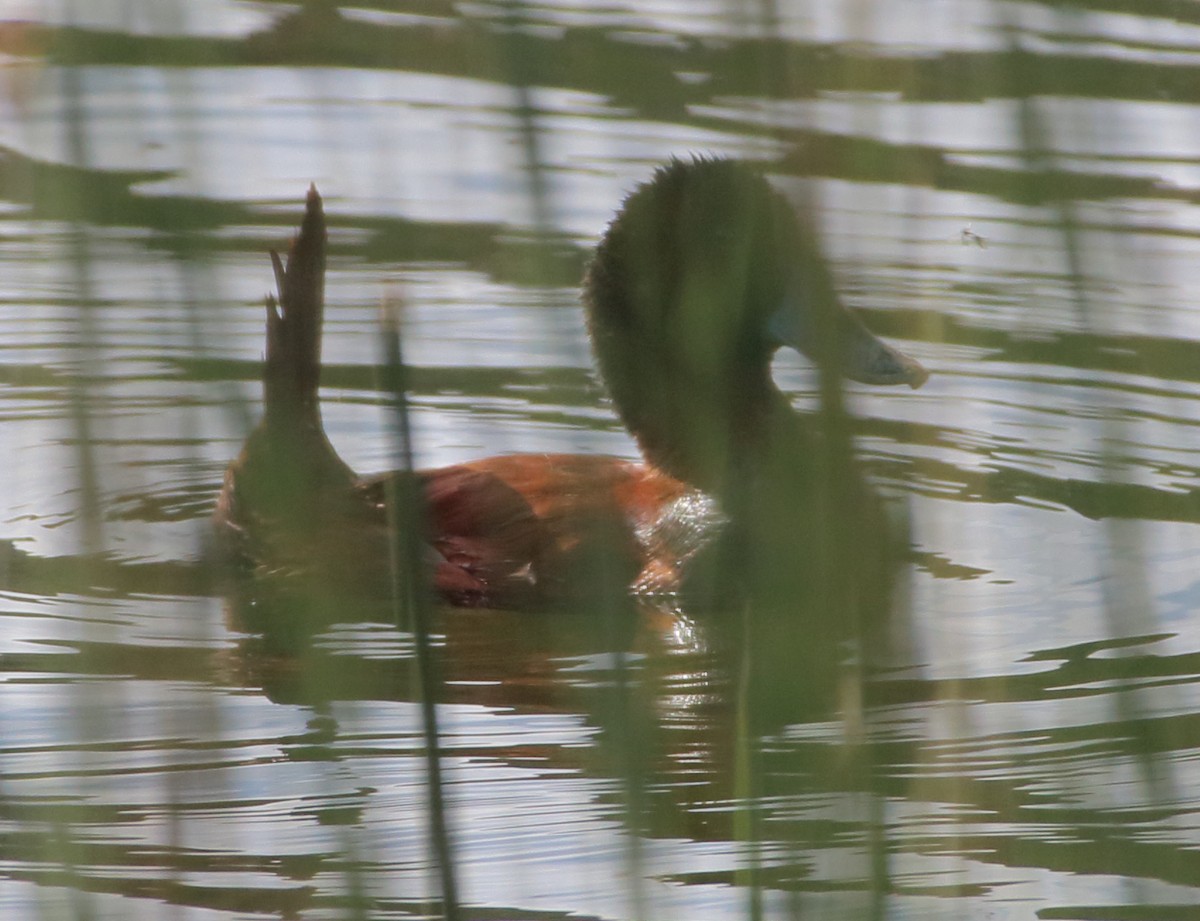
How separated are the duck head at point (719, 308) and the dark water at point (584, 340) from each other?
0.14 feet

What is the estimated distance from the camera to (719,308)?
3.60 ft

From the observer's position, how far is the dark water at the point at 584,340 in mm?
1103

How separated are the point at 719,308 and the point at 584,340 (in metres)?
0.16

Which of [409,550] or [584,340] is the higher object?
[584,340]

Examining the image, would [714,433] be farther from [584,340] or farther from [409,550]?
[409,550]

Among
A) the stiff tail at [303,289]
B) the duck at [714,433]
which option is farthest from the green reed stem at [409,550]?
the stiff tail at [303,289]

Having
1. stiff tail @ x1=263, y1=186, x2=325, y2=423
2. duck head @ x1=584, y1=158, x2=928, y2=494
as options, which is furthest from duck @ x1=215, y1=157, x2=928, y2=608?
stiff tail @ x1=263, y1=186, x2=325, y2=423

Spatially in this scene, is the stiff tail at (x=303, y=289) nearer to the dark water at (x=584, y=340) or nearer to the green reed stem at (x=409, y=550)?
the dark water at (x=584, y=340)

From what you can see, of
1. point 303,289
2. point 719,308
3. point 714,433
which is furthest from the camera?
point 303,289

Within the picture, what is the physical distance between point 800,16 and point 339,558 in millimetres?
503

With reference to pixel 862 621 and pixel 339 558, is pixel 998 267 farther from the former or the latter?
pixel 339 558

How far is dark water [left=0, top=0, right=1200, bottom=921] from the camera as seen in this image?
1103 millimetres

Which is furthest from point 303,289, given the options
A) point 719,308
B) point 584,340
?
point 719,308

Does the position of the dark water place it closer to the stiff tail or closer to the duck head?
the duck head
